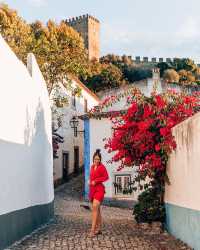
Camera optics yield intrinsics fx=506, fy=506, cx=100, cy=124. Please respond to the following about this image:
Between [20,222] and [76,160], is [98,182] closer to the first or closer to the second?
[20,222]

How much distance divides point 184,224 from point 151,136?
2192 mm

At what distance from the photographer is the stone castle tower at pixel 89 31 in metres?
74.9

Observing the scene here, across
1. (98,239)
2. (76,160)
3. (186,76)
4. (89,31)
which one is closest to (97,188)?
(98,239)

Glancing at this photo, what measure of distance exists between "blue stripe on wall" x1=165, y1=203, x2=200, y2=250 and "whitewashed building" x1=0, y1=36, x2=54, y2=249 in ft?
8.77

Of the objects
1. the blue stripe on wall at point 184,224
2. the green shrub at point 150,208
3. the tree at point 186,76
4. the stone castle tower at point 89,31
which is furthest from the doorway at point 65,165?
the stone castle tower at point 89,31

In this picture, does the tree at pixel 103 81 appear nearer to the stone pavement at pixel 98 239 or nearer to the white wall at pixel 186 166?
the stone pavement at pixel 98 239

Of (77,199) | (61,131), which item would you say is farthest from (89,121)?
(61,131)

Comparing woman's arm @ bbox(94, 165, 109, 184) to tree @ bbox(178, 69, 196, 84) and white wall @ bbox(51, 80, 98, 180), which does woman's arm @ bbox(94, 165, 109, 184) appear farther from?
tree @ bbox(178, 69, 196, 84)

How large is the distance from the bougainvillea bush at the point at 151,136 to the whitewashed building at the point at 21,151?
1.80 m

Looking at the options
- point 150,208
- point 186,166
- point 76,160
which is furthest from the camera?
point 76,160

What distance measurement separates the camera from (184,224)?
7934mm

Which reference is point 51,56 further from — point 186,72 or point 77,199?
point 186,72

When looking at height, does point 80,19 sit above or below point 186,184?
above

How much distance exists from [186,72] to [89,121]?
36.6 m
